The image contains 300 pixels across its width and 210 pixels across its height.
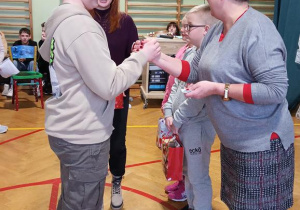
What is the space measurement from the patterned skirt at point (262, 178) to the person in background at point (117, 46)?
920mm

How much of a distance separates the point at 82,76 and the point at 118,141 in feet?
3.65

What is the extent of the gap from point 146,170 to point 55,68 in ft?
6.36

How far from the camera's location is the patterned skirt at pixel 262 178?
1.58 meters

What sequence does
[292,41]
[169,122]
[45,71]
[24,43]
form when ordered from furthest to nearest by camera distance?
[45,71] < [24,43] < [292,41] < [169,122]

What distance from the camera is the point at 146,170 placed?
327 centimetres

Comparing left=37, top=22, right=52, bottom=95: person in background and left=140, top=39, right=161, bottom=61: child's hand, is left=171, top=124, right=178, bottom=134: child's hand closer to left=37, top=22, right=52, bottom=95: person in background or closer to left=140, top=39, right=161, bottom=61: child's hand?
left=140, top=39, right=161, bottom=61: child's hand

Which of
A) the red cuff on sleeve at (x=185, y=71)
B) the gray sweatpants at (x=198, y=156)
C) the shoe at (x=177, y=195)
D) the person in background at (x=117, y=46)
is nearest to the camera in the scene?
the red cuff on sleeve at (x=185, y=71)

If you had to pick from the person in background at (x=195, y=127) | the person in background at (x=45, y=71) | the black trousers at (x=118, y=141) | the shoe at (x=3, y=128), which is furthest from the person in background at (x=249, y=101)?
the person in background at (x=45, y=71)

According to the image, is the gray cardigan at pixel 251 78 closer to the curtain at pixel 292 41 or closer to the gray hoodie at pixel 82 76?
the gray hoodie at pixel 82 76

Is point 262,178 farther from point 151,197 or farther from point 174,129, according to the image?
point 151,197

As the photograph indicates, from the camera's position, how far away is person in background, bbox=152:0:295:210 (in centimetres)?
143

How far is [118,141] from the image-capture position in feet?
8.17

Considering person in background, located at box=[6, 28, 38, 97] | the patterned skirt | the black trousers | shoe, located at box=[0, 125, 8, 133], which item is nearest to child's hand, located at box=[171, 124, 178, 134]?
the black trousers

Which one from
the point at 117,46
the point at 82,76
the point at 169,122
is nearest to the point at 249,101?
the point at 82,76
